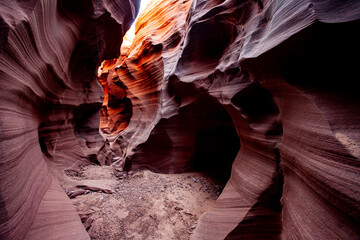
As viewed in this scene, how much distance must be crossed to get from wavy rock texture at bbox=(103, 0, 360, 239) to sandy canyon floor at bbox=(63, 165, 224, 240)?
0.59 metres

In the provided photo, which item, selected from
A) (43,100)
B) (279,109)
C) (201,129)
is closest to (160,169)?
(201,129)

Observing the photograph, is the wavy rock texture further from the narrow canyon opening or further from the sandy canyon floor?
the sandy canyon floor

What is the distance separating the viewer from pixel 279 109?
218 cm

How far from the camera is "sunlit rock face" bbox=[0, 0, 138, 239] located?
1725 mm

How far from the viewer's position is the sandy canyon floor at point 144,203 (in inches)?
108

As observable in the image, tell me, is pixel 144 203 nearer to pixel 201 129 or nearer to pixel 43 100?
pixel 201 129

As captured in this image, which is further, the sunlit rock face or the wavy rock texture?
the sunlit rock face

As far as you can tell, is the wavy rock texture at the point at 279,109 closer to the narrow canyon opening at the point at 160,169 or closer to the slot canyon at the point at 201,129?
the slot canyon at the point at 201,129

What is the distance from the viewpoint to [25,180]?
1.99 metres

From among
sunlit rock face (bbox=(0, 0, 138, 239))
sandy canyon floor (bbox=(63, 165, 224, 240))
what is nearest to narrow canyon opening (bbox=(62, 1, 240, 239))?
sandy canyon floor (bbox=(63, 165, 224, 240))

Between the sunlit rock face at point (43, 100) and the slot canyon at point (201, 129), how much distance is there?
1.0 inches

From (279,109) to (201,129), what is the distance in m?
2.98

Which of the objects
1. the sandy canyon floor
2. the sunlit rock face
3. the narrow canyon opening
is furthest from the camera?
the narrow canyon opening

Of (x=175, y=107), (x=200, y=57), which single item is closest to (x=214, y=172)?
(x=175, y=107)
